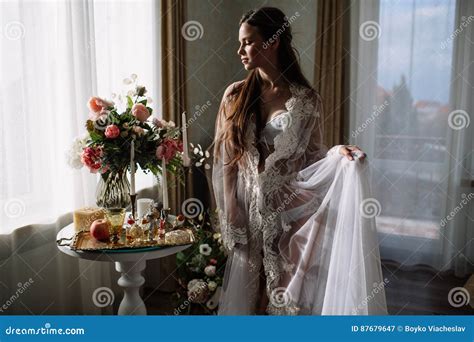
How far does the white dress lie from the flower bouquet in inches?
9.4

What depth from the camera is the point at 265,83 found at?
81.0 inches

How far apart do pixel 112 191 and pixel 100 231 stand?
0.20 meters

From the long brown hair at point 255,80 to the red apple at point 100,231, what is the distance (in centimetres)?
56

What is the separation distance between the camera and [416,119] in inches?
138

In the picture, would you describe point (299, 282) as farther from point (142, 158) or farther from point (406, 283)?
point (406, 283)

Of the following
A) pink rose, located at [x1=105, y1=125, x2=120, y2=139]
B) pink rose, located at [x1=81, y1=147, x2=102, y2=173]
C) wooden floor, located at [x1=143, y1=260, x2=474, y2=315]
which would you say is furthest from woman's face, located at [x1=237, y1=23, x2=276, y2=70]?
wooden floor, located at [x1=143, y1=260, x2=474, y2=315]

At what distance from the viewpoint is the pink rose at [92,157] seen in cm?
195

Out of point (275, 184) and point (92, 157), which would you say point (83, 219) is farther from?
point (275, 184)

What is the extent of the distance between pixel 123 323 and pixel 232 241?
0.55m

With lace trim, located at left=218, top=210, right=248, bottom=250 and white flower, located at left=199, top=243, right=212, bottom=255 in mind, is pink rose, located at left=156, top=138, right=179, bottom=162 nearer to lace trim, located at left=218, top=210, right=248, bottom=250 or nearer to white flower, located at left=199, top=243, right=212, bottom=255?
lace trim, located at left=218, top=210, right=248, bottom=250

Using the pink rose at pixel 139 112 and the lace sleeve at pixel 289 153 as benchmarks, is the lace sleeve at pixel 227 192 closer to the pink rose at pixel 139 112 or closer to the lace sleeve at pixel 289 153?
the lace sleeve at pixel 289 153

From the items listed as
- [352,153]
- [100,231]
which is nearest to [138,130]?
[100,231]

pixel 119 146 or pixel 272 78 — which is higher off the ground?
pixel 272 78

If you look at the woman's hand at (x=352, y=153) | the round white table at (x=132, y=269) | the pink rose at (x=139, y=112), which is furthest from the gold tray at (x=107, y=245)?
the woman's hand at (x=352, y=153)
